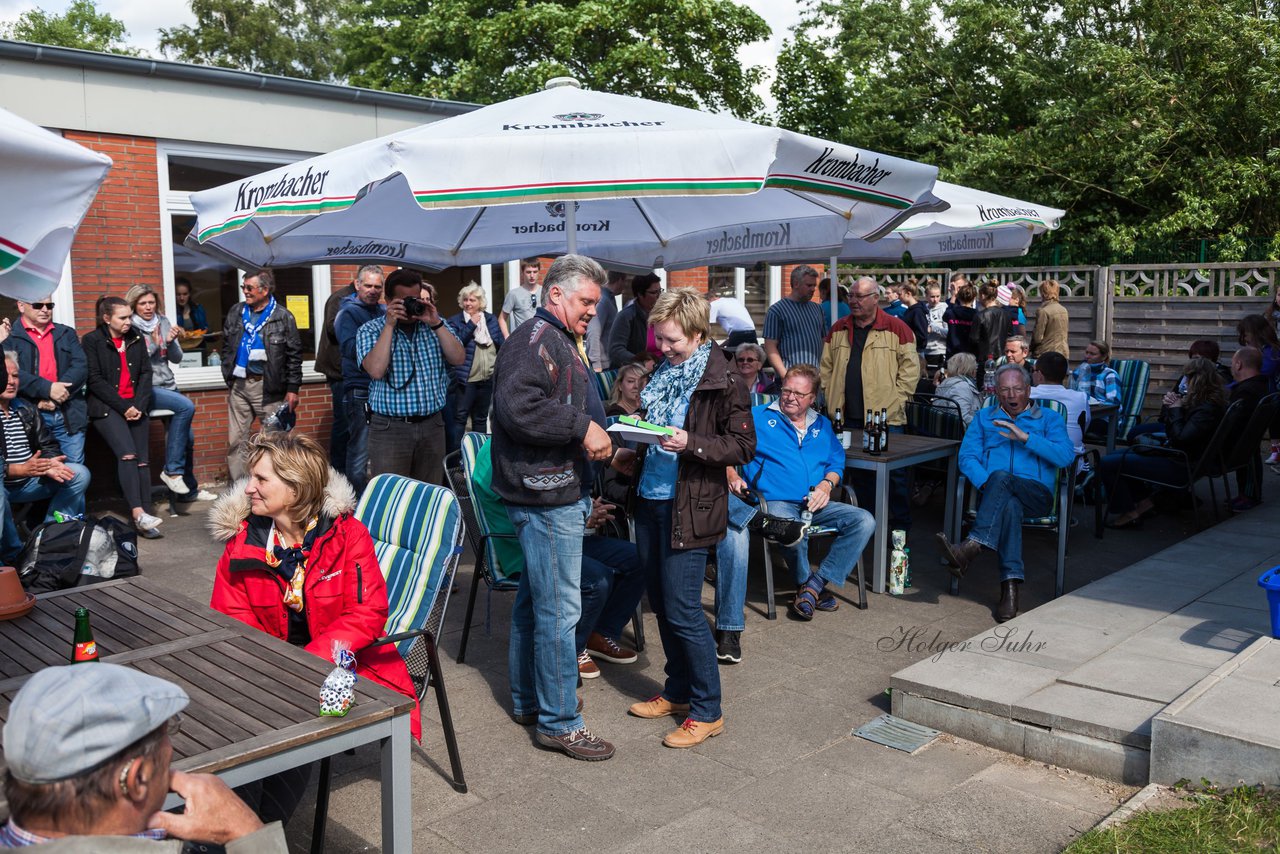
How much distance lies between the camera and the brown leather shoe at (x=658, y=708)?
4680mm

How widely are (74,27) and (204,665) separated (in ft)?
167

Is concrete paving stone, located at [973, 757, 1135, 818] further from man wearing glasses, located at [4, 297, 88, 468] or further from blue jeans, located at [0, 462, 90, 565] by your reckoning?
man wearing glasses, located at [4, 297, 88, 468]

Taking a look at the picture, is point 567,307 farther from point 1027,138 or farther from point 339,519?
point 1027,138

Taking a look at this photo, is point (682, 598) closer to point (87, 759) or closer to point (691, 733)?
point (691, 733)

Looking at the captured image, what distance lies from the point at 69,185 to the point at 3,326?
4908mm

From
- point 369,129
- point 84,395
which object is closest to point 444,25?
point 369,129

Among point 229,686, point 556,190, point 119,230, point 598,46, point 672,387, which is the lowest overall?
point 229,686

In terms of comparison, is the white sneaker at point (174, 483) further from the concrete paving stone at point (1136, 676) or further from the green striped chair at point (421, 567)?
the concrete paving stone at point (1136, 676)

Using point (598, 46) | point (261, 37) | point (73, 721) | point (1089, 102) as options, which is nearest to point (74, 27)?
point (261, 37)

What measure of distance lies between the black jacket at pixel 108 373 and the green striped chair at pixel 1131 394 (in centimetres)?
811

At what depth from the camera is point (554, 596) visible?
13.7 ft

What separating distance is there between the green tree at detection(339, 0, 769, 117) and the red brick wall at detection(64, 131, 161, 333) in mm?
16463

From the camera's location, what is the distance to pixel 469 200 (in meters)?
4.48

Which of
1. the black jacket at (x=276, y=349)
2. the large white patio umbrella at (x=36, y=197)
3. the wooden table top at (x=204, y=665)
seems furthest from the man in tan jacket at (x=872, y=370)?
the large white patio umbrella at (x=36, y=197)
